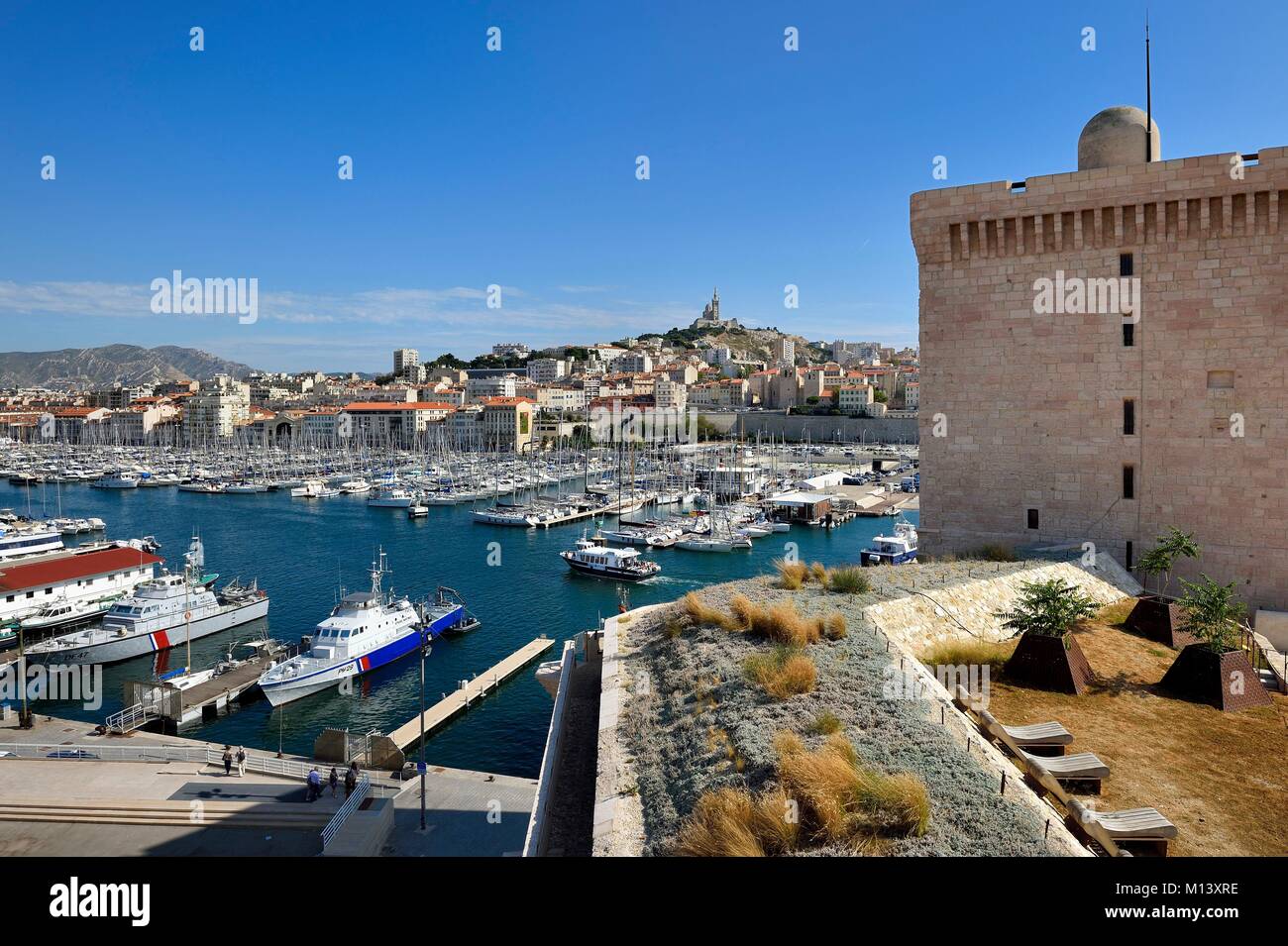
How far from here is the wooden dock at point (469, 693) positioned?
15570 millimetres

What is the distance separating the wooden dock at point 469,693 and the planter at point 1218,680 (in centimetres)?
1209

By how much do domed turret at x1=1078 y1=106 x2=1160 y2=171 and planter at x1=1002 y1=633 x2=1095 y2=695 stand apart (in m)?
8.87

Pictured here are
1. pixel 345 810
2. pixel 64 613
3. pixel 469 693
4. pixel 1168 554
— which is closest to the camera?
pixel 345 810

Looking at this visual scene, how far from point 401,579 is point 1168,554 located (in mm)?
24820

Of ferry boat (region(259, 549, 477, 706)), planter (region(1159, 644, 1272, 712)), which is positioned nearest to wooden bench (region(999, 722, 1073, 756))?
planter (region(1159, 644, 1272, 712))

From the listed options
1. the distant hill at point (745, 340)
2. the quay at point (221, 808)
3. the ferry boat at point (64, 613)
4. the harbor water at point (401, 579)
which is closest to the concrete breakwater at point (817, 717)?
the quay at point (221, 808)

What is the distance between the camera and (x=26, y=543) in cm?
3291

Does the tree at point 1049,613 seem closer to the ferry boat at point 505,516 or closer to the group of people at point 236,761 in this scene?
the group of people at point 236,761

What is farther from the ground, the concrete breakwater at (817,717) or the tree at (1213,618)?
the tree at (1213,618)

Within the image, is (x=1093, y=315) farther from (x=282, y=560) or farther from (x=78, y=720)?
(x=282, y=560)

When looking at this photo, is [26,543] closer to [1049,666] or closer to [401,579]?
[401,579]

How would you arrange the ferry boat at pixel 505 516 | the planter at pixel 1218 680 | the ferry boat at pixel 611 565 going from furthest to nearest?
1. the ferry boat at pixel 505 516
2. the ferry boat at pixel 611 565
3. the planter at pixel 1218 680

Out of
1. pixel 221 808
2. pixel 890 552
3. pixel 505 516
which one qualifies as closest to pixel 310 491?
pixel 505 516

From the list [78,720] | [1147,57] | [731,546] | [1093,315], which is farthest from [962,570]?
[731,546]
